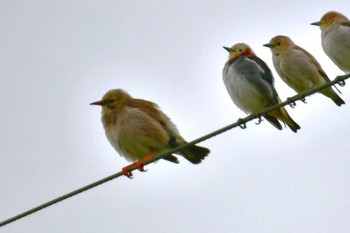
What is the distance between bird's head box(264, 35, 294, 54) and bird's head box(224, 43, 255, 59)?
0.29 m

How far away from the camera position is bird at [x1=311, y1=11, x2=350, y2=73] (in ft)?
34.2

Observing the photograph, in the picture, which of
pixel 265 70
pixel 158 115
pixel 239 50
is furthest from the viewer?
pixel 239 50

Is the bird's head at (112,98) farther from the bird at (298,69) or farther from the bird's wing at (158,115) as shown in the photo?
the bird at (298,69)

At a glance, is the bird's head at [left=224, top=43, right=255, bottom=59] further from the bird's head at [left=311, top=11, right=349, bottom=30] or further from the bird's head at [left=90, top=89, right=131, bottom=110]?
the bird's head at [left=90, top=89, right=131, bottom=110]

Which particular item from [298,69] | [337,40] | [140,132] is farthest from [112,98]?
[337,40]

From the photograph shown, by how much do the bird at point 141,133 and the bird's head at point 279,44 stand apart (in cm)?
200

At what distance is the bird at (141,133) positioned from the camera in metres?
9.71

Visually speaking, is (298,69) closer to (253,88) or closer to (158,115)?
(253,88)

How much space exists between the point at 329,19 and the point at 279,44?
771 millimetres

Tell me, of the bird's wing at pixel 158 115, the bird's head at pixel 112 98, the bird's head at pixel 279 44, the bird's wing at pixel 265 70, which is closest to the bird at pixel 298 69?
the bird's head at pixel 279 44

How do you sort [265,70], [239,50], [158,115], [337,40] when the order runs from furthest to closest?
1. [239,50]
2. [265,70]
3. [337,40]
4. [158,115]

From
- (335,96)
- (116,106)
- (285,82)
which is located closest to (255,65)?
(285,82)

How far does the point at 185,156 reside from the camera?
32.5 feet

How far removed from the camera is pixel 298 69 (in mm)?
10727
